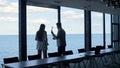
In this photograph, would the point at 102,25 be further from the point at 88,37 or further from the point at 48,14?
the point at 48,14

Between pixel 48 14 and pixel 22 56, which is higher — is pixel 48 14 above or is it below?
above

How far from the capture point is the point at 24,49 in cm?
689

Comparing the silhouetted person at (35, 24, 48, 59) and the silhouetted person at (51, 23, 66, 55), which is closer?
the silhouetted person at (35, 24, 48, 59)

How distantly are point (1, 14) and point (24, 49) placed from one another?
2087 mm

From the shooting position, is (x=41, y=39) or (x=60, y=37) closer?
(x=41, y=39)

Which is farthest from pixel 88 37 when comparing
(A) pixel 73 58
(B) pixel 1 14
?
(A) pixel 73 58

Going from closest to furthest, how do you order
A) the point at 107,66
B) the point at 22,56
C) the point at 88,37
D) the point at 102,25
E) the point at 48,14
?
the point at 22,56
the point at 107,66
the point at 48,14
the point at 88,37
the point at 102,25

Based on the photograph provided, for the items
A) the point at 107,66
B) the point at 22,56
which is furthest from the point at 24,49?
the point at 107,66

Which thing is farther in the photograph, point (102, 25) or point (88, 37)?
point (102, 25)

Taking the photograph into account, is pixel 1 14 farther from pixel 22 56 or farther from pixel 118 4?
pixel 118 4

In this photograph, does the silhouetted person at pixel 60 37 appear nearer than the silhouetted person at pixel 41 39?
No

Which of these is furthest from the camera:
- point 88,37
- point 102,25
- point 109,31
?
point 109,31

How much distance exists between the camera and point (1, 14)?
8.22 metres

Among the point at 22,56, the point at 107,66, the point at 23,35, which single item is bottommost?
the point at 107,66
